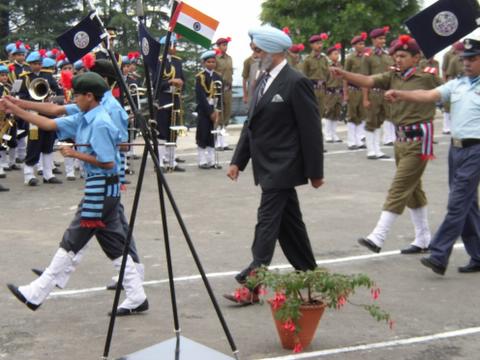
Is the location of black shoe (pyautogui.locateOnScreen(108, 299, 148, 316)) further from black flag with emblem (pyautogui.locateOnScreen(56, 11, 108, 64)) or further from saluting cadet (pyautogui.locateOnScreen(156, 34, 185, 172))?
saluting cadet (pyautogui.locateOnScreen(156, 34, 185, 172))

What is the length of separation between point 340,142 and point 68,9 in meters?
8.51

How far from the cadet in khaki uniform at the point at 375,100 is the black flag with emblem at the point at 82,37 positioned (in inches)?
430

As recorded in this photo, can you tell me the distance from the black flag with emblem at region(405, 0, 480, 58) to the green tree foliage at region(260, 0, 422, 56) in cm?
1685

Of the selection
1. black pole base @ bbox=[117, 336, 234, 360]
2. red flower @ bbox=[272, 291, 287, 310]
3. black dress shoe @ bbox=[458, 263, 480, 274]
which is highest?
red flower @ bbox=[272, 291, 287, 310]

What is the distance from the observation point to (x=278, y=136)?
7.24 metres

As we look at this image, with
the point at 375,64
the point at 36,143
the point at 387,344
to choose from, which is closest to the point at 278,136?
the point at 387,344

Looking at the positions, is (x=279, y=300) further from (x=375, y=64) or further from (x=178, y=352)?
(x=375, y=64)

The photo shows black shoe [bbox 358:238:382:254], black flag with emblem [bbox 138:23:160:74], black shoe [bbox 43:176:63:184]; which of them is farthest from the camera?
black shoe [bbox 43:176:63:184]

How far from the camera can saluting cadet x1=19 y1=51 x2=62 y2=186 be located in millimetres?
14406

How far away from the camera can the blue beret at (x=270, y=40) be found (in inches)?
282

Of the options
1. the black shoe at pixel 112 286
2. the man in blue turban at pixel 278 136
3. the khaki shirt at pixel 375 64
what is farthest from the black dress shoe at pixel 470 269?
the khaki shirt at pixel 375 64

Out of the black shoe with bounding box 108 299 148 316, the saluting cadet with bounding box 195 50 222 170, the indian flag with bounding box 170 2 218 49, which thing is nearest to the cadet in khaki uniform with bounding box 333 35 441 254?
the black shoe with bounding box 108 299 148 316

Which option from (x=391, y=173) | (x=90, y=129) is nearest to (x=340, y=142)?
(x=391, y=173)

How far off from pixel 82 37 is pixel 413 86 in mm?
3945
